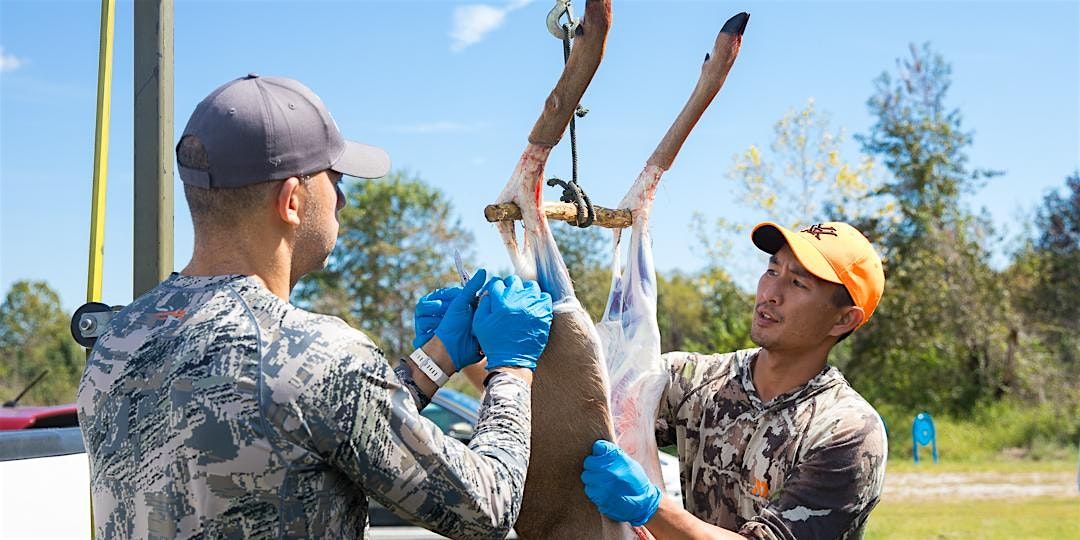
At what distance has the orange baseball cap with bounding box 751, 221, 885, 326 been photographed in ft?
8.32

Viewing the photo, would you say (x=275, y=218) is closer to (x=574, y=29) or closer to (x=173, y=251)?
(x=574, y=29)

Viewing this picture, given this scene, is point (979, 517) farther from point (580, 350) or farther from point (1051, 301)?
point (1051, 301)

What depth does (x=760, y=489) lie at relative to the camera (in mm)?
2465

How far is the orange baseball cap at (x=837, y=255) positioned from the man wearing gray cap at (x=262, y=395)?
1056mm

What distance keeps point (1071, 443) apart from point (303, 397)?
752 inches

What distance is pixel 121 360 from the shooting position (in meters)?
1.65

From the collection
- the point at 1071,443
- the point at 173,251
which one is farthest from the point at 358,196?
the point at 173,251

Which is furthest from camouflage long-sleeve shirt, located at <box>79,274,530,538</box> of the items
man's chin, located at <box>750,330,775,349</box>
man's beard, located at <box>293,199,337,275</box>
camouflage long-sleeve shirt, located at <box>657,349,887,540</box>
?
man's chin, located at <box>750,330,775,349</box>

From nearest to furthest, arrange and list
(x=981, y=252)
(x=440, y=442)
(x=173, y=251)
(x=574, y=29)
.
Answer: (x=440, y=442) → (x=574, y=29) → (x=173, y=251) → (x=981, y=252)

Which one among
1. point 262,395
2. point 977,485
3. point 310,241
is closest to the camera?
point 262,395

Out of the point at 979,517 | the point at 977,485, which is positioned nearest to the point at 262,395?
the point at 979,517

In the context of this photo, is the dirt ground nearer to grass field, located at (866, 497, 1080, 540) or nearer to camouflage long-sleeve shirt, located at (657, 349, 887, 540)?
grass field, located at (866, 497, 1080, 540)

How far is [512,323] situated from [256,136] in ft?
2.14

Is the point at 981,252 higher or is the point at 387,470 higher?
the point at 981,252
